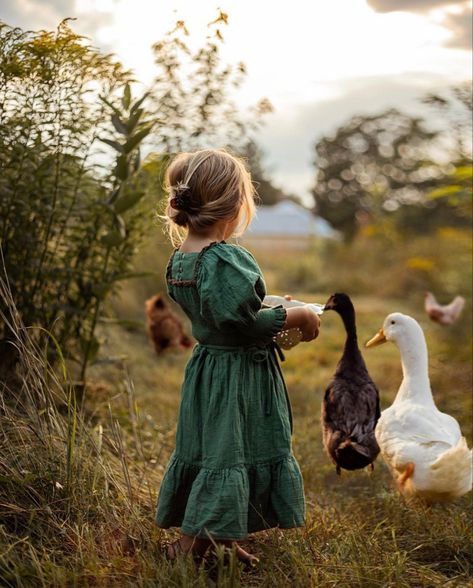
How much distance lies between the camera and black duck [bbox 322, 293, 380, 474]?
3666 mm

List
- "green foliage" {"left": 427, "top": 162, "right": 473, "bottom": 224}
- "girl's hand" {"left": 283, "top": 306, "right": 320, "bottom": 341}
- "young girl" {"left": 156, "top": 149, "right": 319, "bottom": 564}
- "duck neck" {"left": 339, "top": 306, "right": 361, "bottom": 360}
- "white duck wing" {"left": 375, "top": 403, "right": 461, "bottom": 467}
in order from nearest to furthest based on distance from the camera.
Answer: "young girl" {"left": 156, "top": 149, "right": 319, "bottom": 564}, "girl's hand" {"left": 283, "top": 306, "right": 320, "bottom": 341}, "white duck wing" {"left": 375, "top": 403, "right": 461, "bottom": 467}, "duck neck" {"left": 339, "top": 306, "right": 361, "bottom": 360}, "green foliage" {"left": 427, "top": 162, "right": 473, "bottom": 224}

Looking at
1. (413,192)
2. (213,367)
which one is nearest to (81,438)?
(213,367)

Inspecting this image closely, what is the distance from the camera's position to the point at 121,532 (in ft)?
9.50

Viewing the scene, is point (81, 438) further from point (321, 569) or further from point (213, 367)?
point (321, 569)

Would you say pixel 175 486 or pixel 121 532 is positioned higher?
pixel 175 486

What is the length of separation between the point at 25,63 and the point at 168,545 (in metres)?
2.33

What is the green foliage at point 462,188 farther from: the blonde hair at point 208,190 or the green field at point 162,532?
the blonde hair at point 208,190

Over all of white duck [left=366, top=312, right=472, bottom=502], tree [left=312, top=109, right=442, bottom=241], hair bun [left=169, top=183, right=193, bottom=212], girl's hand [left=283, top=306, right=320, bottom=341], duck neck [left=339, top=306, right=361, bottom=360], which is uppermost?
tree [left=312, top=109, right=442, bottom=241]

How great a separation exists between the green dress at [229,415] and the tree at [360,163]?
31365mm

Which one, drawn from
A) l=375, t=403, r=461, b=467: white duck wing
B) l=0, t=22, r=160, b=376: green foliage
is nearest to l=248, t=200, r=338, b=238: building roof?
l=0, t=22, r=160, b=376: green foliage

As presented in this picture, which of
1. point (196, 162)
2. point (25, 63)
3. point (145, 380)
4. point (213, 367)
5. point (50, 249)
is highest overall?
point (25, 63)

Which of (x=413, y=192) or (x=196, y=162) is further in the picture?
(x=413, y=192)

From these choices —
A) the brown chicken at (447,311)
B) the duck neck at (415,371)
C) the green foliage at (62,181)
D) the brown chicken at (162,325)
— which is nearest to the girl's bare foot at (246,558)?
the duck neck at (415,371)

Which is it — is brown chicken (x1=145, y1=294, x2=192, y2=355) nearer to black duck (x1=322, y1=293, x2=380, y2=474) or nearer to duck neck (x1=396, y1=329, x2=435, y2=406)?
black duck (x1=322, y1=293, x2=380, y2=474)
